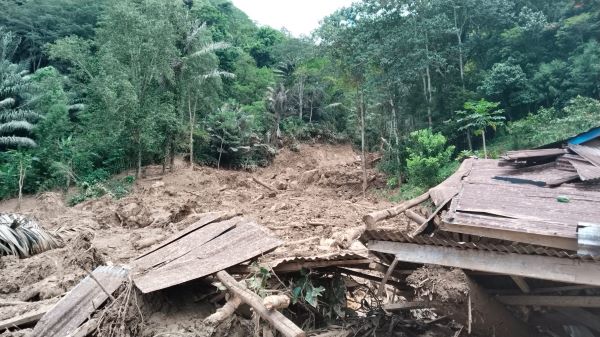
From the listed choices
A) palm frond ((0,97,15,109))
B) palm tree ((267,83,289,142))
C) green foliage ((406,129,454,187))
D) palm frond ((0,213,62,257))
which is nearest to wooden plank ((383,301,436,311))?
palm frond ((0,213,62,257))

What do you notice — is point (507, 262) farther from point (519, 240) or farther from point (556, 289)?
point (556, 289)

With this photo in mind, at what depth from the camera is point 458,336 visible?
14.4 feet

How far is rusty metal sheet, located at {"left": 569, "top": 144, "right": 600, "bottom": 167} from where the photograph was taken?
13.5ft

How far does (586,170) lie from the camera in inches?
151

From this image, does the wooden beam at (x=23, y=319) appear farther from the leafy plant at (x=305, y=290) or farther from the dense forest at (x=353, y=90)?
the dense forest at (x=353, y=90)

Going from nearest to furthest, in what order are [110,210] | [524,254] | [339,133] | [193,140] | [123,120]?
[524,254] < [110,210] < [123,120] < [193,140] < [339,133]

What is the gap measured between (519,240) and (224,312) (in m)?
2.29

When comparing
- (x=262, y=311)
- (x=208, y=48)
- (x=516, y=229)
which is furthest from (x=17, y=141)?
(x=516, y=229)

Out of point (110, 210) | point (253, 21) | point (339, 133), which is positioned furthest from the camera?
point (253, 21)

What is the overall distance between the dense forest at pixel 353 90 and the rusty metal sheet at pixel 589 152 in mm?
12915

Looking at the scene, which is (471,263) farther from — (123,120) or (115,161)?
(115,161)

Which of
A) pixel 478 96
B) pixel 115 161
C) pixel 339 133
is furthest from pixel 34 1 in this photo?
pixel 478 96

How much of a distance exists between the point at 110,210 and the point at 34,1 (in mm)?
27871

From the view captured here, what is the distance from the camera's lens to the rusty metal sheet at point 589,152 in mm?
4122
